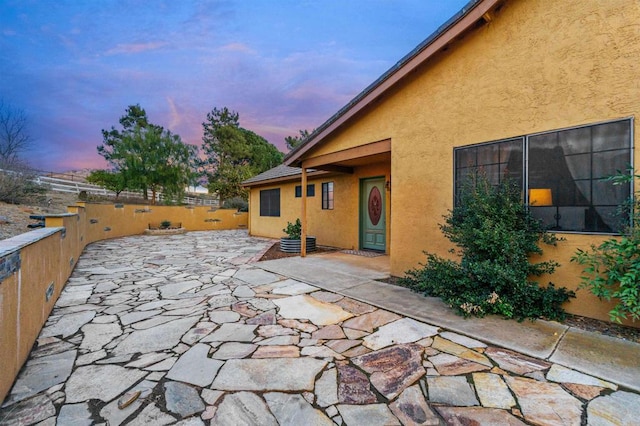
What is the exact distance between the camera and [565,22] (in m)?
3.31

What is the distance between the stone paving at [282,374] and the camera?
5.71 feet

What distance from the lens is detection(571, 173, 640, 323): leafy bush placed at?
2.47 m

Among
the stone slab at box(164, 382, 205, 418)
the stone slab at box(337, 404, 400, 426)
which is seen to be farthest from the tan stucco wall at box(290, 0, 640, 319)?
the stone slab at box(164, 382, 205, 418)

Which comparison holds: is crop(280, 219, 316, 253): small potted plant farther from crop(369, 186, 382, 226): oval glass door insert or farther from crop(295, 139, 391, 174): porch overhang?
crop(295, 139, 391, 174): porch overhang

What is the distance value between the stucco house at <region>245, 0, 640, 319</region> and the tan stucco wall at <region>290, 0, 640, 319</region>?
0.01 meters

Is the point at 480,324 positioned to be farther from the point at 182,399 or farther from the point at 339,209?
the point at 339,209

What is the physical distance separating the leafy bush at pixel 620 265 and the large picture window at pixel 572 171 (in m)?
0.22

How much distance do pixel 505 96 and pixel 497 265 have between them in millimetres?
2434

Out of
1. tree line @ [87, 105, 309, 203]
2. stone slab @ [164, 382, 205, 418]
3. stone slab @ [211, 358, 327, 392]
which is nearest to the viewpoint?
stone slab @ [164, 382, 205, 418]

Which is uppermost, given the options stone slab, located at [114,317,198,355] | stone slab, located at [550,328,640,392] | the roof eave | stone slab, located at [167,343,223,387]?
the roof eave

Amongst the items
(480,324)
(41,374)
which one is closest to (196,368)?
(41,374)

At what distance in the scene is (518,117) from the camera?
3.67m

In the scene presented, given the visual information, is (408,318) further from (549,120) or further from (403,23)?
(403,23)

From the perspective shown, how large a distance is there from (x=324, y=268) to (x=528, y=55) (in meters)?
4.99
